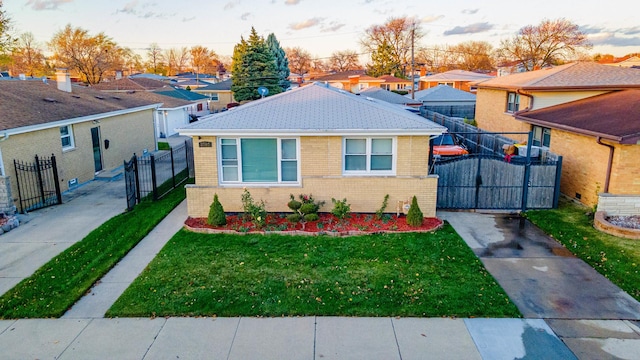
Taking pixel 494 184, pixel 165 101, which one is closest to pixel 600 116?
pixel 494 184

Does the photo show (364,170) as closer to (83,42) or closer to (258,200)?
(258,200)

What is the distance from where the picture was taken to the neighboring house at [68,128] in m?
13.1

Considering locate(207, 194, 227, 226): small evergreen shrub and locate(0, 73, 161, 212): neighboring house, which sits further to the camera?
locate(0, 73, 161, 212): neighboring house

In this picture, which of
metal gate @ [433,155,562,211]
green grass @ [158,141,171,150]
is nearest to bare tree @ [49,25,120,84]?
green grass @ [158,141,171,150]

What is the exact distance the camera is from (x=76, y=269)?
29.6 feet

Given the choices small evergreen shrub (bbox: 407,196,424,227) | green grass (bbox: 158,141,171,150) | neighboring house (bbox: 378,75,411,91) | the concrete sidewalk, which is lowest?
the concrete sidewalk

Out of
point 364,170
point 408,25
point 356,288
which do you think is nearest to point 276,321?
point 356,288

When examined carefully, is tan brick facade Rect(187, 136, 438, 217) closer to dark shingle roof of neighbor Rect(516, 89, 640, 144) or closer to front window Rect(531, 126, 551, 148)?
dark shingle roof of neighbor Rect(516, 89, 640, 144)

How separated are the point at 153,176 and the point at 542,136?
14.8 metres

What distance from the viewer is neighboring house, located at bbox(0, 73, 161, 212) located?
43.0 feet

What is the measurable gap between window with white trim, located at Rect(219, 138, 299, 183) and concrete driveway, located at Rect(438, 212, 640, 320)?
194 inches

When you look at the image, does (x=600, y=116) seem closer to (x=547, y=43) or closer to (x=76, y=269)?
(x=76, y=269)

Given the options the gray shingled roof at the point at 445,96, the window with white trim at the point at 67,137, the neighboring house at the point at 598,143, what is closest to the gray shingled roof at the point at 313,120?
the neighboring house at the point at 598,143

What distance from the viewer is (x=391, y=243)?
1028 cm
